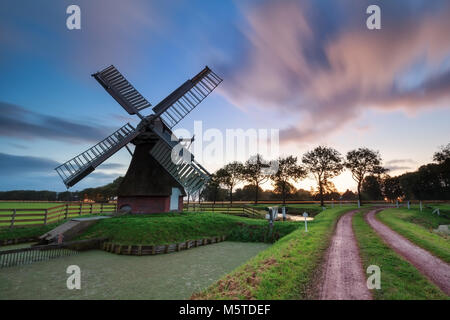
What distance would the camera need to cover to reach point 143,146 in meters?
19.1

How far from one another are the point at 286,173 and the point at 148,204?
4175 centimetres

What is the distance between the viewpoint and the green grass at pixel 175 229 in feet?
39.7

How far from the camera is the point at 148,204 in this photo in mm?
17297

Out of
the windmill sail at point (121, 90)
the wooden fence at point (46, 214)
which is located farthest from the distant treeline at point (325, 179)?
the windmill sail at point (121, 90)

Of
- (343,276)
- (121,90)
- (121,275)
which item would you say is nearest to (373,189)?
(343,276)

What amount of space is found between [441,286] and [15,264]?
1506cm

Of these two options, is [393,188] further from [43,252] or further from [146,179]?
[43,252]

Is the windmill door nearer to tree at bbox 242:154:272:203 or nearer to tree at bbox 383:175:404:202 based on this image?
tree at bbox 242:154:272:203

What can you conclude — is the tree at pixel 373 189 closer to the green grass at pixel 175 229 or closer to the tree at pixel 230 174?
the tree at pixel 230 174

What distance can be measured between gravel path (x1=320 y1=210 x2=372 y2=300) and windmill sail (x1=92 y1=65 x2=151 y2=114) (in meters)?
18.5

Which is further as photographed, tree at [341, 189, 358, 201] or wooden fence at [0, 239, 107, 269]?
tree at [341, 189, 358, 201]

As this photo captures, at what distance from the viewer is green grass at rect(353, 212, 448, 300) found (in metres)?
4.59

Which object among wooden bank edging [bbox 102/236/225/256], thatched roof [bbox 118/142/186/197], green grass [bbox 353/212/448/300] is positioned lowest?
wooden bank edging [bbox 102/236/225/256]

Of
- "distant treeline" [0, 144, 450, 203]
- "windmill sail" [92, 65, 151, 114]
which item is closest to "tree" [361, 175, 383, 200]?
"distant treeline" [0, 144, 450, 203]
